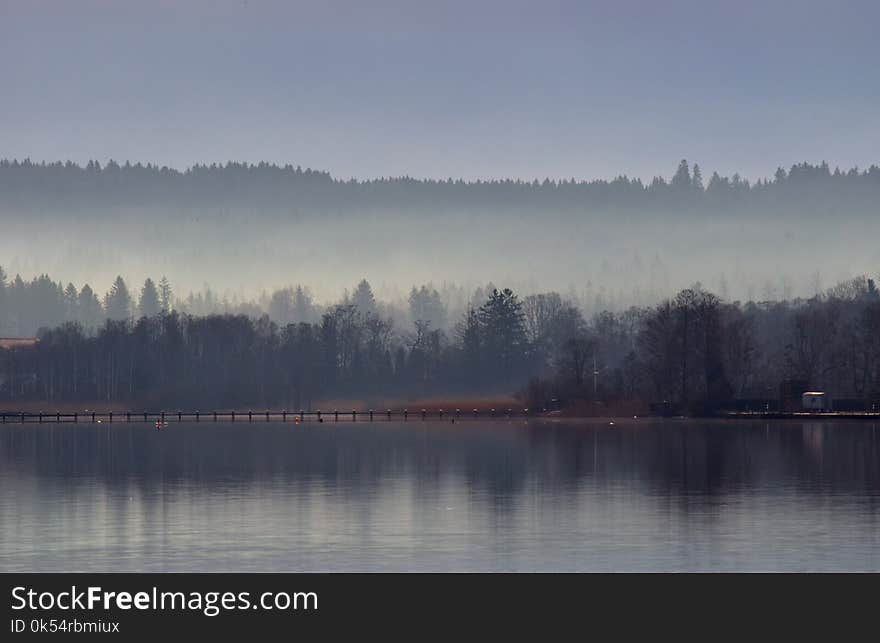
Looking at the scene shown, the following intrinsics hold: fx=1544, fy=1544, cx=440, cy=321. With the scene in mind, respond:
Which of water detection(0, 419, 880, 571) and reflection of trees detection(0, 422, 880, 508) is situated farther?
reflection of trees detection(0, 422, 880, 508)

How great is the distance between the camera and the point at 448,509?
67.7 m

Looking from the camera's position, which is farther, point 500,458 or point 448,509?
point 500,458

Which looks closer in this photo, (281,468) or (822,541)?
(822,541)

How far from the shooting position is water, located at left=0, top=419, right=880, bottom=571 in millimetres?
50031

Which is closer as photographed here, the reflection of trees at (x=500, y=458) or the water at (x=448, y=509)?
the water at (x=448, y=509)

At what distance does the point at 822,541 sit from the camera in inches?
2085

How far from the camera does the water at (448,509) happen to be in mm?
50031
